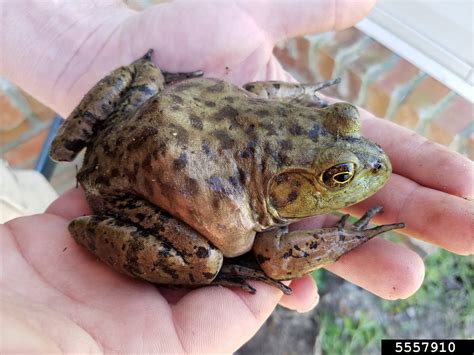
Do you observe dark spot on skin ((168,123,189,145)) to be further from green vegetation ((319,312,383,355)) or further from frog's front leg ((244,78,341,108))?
green vegetation ((319,312,383,355))

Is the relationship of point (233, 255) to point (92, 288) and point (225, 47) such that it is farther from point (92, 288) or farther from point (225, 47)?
point (225, 47)

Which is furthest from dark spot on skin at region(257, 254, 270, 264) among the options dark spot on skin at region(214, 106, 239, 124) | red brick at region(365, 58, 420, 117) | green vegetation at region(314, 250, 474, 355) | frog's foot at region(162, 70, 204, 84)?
red brick at region(365, 58, 420, 117)

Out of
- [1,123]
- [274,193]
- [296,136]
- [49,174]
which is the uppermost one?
[296,136]

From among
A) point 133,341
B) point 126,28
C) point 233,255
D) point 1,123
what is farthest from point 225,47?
point 1,123

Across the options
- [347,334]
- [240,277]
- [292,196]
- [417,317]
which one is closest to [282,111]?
[292,196]

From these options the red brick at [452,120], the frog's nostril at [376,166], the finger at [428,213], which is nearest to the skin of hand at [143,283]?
the finger at [428,213]

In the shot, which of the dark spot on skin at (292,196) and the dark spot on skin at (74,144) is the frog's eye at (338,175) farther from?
the dark spot on skin at (74,144)
